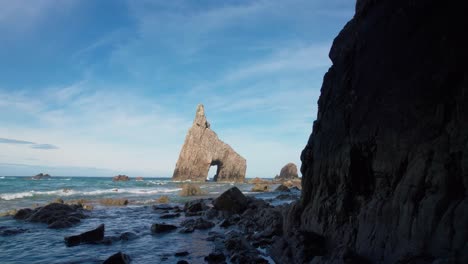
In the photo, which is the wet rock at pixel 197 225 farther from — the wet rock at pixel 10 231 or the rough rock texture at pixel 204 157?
the rough rock texture at pixel 204 157

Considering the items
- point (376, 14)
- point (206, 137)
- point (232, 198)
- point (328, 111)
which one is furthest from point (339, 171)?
point (206, 137)

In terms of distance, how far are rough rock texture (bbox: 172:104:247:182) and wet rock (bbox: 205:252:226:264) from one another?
104 metres

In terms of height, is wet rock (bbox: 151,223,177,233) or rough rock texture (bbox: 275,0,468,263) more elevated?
rough rock texture (bbox: 275,0,468,263)

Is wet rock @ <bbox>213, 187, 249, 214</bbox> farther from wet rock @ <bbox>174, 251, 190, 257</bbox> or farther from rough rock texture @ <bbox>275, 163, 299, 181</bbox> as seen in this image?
rough rock texture @ <bbox>275, 163, 299, 181</bbox>

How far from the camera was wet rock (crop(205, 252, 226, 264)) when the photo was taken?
1234 cm

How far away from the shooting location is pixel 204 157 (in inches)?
4584

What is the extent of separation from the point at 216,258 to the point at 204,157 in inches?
4113

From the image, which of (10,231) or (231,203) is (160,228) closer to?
(231,203)

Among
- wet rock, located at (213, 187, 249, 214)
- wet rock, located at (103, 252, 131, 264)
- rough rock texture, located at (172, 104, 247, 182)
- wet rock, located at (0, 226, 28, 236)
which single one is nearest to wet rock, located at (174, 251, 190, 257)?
wet rock, located at (103, 252, 131, 264)

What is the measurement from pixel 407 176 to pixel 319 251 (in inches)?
165

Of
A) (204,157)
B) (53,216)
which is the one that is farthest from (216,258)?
(204,157)

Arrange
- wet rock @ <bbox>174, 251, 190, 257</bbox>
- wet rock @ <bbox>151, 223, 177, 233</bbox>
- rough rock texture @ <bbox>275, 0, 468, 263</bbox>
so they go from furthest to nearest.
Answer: wet rock @ <bbox>151, 223, 177, 233</bbox> < wet rock @ <bbox>174, 251, 190, 257</bbox> < rough rock texture @ <bbox>275, 0, 468, 263</bbox>

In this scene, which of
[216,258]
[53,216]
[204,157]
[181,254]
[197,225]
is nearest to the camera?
[216,258]

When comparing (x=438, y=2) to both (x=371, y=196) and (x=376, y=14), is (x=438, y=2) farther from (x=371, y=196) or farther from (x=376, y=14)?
(x=371, y=196)
